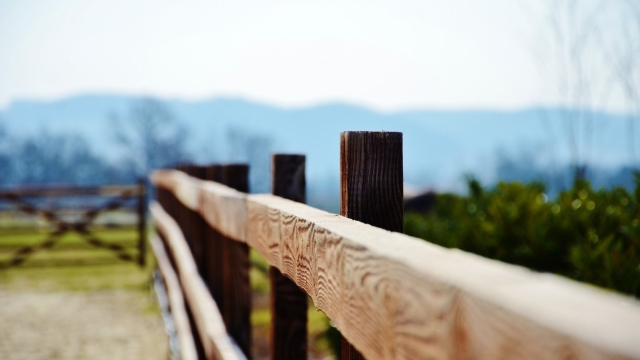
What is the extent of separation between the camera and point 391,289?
933mm

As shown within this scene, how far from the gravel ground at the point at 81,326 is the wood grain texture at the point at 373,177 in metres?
4.93

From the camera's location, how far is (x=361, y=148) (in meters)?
1.44

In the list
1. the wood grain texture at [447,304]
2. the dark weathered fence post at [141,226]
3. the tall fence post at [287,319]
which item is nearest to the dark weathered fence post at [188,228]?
the tall fence post at [287,319]

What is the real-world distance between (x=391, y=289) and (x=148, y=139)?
83.0 meters

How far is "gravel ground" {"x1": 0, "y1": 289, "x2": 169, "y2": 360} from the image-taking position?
6051 mm

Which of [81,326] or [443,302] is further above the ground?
[443,302]

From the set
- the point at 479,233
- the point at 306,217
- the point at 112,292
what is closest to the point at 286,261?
the point at 306,217

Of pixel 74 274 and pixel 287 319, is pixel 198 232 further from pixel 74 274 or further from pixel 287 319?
pixel 74 274

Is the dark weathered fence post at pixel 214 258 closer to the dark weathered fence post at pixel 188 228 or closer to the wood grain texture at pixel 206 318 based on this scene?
the wood grain texture at pixel 206 318

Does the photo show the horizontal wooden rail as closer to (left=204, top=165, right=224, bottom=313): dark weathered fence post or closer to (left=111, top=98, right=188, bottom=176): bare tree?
(left=204, top=165, right=224, bottom=313): dark weathered fence post

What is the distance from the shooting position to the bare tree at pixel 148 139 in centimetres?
7919

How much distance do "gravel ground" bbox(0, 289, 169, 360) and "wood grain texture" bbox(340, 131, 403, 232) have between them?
4926mm

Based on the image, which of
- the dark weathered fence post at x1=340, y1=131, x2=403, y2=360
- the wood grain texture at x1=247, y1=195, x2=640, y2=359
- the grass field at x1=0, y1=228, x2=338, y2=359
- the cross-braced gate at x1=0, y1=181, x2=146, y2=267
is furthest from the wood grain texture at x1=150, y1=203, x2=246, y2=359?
the cross-braced gate at x1=0, y1=181, x2=146, y2=267

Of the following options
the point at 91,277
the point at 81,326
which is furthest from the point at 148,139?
the point at 81,326
